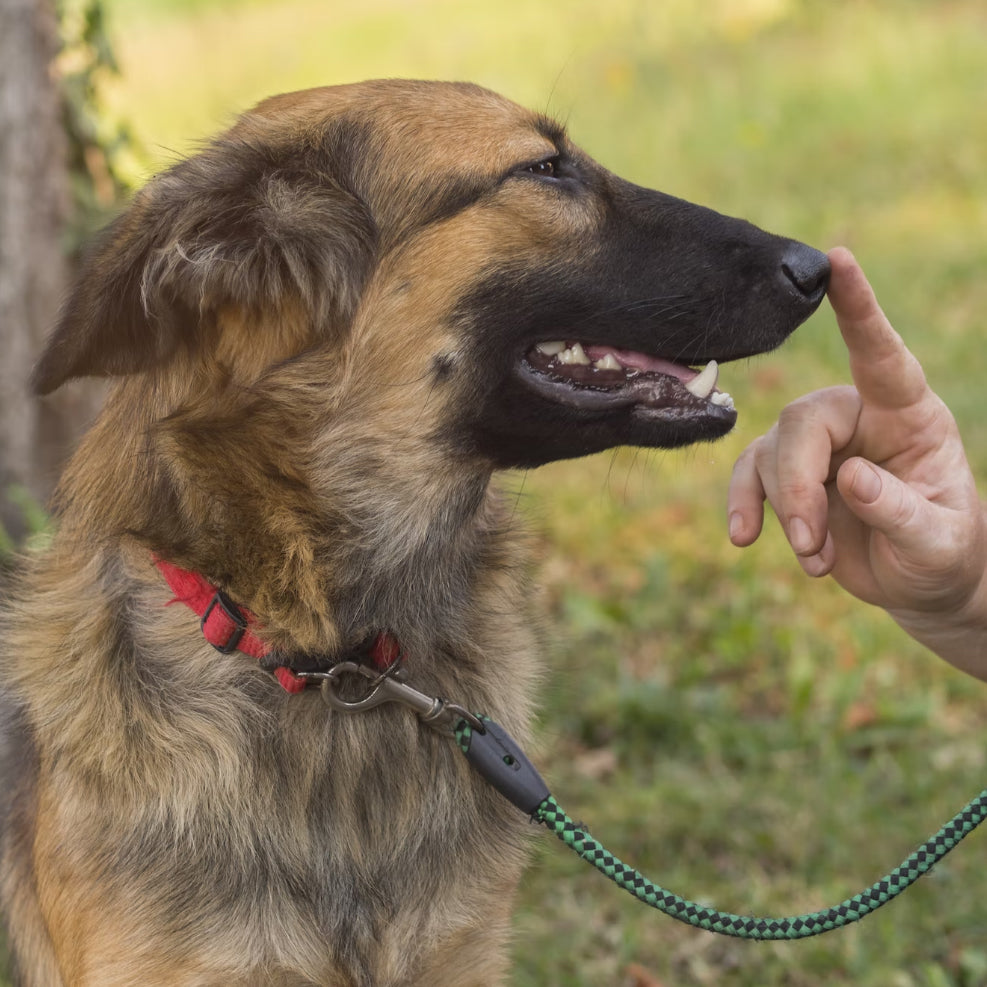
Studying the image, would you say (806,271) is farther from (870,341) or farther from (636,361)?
(636,361)

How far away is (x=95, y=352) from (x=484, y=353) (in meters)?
0.77

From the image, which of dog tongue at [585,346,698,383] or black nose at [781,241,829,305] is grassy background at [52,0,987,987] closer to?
dog tongue at [585,346,698,383]

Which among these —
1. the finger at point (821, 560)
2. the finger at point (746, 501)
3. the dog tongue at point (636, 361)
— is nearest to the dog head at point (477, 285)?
the dog tongue at point (636, 361)

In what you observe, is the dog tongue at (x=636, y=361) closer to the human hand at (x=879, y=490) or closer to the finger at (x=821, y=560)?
the human hand at (x=879, y=490)

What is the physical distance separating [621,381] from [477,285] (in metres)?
0.36

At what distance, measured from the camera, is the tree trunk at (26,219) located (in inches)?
183

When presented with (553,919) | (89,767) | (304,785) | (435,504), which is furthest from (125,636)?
(553,919)

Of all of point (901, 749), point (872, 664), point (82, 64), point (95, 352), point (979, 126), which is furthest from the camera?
point (979, 126)

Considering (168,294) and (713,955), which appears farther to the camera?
(713,955)

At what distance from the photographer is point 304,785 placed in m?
2.59

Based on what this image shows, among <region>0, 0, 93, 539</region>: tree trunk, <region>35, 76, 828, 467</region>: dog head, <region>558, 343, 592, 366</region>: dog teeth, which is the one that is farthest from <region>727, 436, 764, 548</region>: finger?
<region>0, 0, 93, 539</region>: tree trunk

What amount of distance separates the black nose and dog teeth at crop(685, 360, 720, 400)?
0.23m

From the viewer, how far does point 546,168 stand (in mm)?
2785

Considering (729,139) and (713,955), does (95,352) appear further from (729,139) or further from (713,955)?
(729,139)
